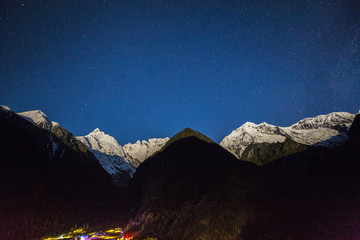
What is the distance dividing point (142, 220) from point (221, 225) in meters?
31.4

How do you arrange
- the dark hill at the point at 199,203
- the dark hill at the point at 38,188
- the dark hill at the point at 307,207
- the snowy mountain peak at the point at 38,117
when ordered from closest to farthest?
the dark hill at the point at 307,207
the dark hill at the point at 199,203
the dark hill at the point at 38,188
the snowy mountain peak at the point at 38,117

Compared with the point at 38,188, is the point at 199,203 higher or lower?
higher

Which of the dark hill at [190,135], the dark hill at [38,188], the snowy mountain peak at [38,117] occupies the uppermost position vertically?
the snowy mountain peak at [38,117]

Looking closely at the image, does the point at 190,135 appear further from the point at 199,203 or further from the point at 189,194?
Answer: the point at 199,203

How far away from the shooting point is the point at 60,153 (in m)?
118

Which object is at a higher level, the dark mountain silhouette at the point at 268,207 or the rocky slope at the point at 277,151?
the rocky slope at the point at 277,151

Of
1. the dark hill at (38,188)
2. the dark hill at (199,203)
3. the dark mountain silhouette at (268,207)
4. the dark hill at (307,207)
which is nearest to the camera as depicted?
the dark hill at (307,207)

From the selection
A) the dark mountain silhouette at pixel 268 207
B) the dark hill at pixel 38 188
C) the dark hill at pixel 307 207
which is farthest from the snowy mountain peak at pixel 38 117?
the dark hill at pixel 307 207

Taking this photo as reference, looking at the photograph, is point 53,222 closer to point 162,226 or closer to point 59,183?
point 59,183

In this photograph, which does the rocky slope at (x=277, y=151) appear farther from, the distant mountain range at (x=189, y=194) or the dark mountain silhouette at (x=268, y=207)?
the dark mountain silhouette at (x=268, y=207)

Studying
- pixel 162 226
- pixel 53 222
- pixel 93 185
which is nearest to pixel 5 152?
pixel 53 222

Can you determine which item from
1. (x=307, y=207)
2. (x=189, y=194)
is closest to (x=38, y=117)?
(x=189, y=194)

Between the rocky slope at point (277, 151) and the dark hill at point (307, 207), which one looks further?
the rocky slope at point (277, 151)

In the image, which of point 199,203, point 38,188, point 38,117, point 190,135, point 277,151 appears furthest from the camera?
point 38,117
